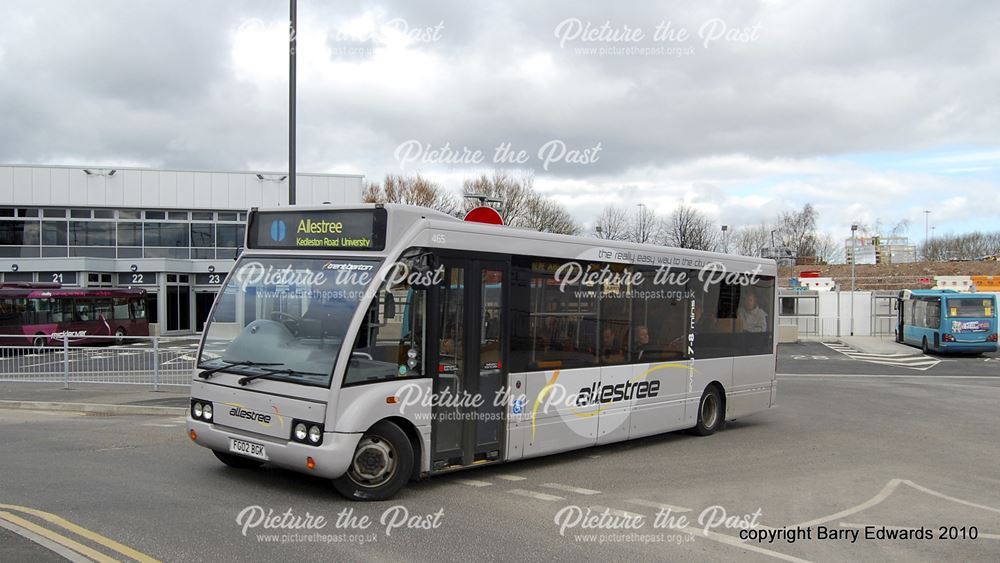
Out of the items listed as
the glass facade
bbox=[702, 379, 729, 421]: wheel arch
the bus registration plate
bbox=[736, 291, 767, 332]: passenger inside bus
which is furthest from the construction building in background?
the bus registration plate

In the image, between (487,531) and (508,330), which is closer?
(487,531)

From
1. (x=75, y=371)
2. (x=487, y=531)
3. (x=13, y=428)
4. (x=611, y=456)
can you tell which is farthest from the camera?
(x=75, y=371)

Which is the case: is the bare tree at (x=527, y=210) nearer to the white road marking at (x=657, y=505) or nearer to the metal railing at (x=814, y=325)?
the metal railing at (x=814, y=325)

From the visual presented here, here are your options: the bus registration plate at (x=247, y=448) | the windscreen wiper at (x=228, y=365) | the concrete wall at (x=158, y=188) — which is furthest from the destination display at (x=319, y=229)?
the concrete wall at (x=158, y=188)

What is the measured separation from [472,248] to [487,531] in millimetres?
3026

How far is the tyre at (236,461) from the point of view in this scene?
27.4ft

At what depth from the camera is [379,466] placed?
7473mm

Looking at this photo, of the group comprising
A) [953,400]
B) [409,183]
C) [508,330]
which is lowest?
[953,400]

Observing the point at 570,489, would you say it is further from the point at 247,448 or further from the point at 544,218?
the point at 544,218

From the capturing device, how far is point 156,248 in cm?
4234

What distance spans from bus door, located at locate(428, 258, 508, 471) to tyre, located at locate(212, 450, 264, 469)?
2.08 metres

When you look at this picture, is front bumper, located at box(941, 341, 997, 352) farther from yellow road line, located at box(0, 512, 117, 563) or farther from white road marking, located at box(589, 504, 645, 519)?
yellow road line, located at box(0, 512, 117, 563)

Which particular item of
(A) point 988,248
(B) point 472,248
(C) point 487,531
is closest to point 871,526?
(C) point 487,531

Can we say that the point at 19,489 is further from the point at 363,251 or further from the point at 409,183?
the point at 409,183
